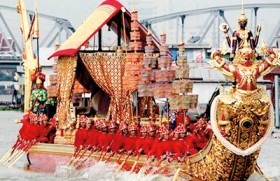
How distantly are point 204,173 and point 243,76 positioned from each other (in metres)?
1.87

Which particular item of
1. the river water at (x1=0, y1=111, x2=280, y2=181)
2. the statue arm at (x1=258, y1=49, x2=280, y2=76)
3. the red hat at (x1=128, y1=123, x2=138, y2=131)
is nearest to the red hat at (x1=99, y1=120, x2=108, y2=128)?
the river water at (x1=0, y1=111, x2=280, y2=181)

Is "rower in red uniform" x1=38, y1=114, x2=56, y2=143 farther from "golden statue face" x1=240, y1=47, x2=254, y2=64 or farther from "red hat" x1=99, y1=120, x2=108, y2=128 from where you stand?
"golden statue face" x1=240, y1=47, x2=254, y2=64

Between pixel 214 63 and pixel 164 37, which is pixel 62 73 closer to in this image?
pixel 164 37

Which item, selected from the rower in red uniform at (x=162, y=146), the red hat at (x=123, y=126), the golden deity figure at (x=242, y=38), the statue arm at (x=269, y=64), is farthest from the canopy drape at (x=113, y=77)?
the statue arm at (x=269, y=64)

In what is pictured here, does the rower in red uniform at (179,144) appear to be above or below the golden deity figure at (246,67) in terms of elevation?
below

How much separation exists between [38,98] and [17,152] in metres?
1.32

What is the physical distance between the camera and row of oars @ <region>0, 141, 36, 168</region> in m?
18.1

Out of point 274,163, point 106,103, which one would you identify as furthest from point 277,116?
point 106,103

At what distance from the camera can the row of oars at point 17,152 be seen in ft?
59.5

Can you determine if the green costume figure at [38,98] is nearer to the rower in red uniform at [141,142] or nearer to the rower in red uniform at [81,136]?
the rower in red uniform at [81,136]

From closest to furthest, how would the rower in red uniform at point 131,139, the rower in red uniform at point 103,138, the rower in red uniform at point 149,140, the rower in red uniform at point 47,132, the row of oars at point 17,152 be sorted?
the rower in red uniform at point 149,140 < the rower in red uniform at point 131,139 < the rower in red uniform at point 103,138 < the rower in red uniform at point 47,132 < the row of oars at point 17,152

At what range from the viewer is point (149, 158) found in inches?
554

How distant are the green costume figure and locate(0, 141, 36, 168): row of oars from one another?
953 millimetres

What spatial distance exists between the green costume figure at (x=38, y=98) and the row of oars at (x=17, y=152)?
95 cm
